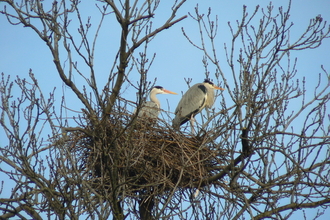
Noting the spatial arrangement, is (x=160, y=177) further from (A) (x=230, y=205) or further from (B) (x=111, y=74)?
(B) (x=111, y=74)

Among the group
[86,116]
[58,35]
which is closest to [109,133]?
[86,116]

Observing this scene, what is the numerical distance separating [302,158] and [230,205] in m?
0.91

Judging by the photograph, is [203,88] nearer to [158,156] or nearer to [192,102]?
[192,102]

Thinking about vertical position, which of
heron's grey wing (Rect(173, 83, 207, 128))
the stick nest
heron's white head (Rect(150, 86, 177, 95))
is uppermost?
heron's white head (Rect(150, 86, 177, 95))

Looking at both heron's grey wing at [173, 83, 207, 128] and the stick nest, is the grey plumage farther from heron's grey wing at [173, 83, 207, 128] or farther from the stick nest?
the stick nest

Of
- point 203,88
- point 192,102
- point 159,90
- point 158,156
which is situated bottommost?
point 158,156

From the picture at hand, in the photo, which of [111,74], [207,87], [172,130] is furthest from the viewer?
[207,87]

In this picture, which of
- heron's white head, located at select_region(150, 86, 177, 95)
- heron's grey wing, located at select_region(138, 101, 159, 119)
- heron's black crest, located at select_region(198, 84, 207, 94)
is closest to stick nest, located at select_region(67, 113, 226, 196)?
heron's grey wing, located at select_region(138, 101, 159, 119)

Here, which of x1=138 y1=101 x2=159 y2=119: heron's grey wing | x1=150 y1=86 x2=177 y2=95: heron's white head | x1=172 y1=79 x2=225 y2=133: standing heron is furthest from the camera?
x1=150 y1=86 x2=177 y2=95: heron's white head

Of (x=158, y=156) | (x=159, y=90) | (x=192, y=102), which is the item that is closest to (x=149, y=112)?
(x=158, y=156)

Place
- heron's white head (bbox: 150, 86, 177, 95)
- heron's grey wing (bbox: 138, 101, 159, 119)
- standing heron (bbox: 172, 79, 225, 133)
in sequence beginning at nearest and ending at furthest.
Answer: heron's grey wing (bbox: 138, 101, 159, 119)
standing heron (bbox: 172, 79, 225, 133)
heron's white head (bbox: 150, 86, 177, 95)

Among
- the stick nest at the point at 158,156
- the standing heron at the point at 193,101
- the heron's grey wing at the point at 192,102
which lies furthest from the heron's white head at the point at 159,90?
the stick nest at the point at 158,156

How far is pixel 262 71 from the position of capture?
4316mm

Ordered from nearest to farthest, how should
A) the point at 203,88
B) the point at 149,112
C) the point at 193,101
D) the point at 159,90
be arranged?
the point at 149,112 < the point at 193,101 < the point at 203,88 < the point at 159,90
